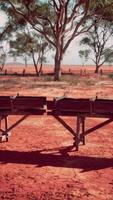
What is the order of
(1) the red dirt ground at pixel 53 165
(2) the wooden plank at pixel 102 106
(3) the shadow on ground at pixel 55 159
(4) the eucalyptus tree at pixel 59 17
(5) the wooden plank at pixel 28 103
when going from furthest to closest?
(4) the eucalyptus tree at pixel 59 17 < (5) the wooden plank at pixel 28 103 < (2) the wooden plank at pixel 102 106 < (3) the shadow on ground at pixel 55 159 < (1) the red dirt ground at pixel 53 165

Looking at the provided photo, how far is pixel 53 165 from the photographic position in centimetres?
1085

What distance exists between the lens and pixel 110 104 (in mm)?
11742

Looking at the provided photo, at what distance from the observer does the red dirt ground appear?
8.95 metres

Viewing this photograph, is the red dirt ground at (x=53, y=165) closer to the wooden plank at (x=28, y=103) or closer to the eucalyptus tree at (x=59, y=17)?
the wooden plank at (x=28, y=103)

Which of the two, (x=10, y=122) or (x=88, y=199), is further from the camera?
(x=10, y=122)

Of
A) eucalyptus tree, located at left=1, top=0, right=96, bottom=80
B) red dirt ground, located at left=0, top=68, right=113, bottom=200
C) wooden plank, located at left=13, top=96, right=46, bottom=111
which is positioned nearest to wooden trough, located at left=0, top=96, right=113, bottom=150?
wooden plank, located at left=13, top=96, right=46, bottom=111

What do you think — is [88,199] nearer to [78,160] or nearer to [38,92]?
[78,160]

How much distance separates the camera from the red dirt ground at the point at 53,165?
29.4ft

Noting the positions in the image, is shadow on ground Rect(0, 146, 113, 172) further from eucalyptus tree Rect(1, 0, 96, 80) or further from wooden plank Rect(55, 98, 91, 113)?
eucalyptus tree Rect(1, 0, 96, 80)

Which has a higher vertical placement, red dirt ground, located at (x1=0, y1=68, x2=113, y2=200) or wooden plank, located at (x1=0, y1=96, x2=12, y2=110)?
wooden plank, located at (x1=0, y1=96, x2=12, y2=110)

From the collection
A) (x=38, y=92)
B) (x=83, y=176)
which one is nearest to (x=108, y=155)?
(x=83, y=176)

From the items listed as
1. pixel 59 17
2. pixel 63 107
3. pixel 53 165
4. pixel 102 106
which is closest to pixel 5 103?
pixel 63 107

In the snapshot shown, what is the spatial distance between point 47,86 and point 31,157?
68.9 ft

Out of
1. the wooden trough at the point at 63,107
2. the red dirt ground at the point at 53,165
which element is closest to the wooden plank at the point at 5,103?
the wooden trough at the point at 63,107
